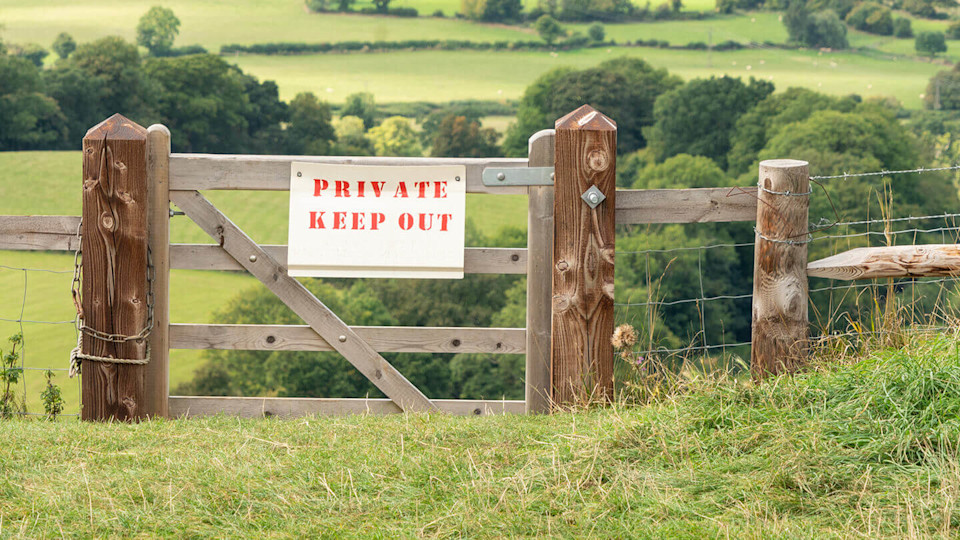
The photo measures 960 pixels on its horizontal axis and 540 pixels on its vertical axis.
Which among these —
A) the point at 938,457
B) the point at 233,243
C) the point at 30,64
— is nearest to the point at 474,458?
the point at 938,457

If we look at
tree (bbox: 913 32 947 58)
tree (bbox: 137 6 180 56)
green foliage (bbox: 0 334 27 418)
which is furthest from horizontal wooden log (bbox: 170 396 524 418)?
tree (bbox: 913 32 947 58)

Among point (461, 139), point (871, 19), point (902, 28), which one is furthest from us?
point (871, 19)

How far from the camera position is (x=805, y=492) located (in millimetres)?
3328

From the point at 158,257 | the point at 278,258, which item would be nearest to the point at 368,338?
the point at 278,258

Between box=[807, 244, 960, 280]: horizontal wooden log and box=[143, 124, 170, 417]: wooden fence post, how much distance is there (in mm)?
3519

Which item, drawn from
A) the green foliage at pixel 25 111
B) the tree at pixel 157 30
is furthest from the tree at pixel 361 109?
the green foliage at pixel 25 111

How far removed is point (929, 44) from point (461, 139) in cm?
6857

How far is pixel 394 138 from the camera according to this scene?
9262cm

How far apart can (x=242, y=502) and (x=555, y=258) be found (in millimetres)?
2253

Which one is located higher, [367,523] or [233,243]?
[233,243]

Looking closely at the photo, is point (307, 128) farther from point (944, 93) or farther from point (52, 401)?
point (52, 401)

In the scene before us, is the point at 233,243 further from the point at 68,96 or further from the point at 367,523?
the point at 68,96

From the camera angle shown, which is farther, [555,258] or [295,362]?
[295,362]

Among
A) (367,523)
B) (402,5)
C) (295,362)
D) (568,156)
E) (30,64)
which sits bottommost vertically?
(295,362)
